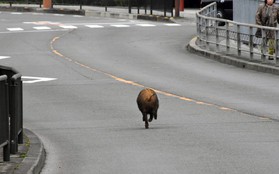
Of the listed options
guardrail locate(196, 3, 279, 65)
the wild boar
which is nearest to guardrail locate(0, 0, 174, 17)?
guardrail locate(196, 3, 279, 65)

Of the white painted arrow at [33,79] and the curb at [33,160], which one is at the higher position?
the curb at [33,160]

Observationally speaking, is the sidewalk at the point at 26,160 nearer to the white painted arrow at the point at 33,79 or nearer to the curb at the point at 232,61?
the white painted arrow at the point at 33,79

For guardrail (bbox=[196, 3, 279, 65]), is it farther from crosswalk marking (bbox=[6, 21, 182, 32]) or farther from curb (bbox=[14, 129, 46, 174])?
curb (bbox=[14, 129, 46, 174])

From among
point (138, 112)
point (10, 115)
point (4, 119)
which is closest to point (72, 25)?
point (138, 112)

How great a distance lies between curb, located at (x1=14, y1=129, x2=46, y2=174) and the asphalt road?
158mm

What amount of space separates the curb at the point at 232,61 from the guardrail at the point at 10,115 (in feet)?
47.0

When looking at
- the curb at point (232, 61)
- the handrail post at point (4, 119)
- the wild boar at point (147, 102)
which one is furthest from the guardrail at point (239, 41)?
the handrail post at point (4, 119)

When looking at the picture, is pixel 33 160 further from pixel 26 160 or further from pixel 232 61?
pixel 232 61

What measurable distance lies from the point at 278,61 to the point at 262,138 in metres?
12.7

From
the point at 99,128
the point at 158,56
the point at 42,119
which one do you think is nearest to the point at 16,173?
the point at 99,128

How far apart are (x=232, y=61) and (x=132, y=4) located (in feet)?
113

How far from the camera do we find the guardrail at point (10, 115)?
431 inches

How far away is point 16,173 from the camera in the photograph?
10.1m

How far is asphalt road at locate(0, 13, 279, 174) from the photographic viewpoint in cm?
1198
